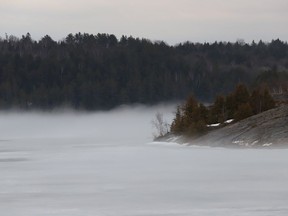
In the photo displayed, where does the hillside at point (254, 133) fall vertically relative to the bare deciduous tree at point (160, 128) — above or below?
above

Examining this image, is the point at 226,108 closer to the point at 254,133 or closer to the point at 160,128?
the point at 254,133

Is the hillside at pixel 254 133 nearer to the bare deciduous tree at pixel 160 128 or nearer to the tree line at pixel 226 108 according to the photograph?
the tree line at pixel 226 108

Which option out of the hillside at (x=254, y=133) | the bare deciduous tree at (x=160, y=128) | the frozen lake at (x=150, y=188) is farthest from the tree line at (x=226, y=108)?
the frozen lake at (x=150, y=188)

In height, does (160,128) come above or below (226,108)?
below

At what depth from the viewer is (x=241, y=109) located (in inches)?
3250

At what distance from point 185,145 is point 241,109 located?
853cm

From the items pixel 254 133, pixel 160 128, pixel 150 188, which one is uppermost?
pixel 150 188

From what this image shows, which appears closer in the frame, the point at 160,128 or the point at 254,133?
the point at 254,133

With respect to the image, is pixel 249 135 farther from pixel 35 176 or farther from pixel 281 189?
pixel 281 189

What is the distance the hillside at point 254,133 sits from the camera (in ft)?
220

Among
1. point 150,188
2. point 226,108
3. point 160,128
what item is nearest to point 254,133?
point 226,108

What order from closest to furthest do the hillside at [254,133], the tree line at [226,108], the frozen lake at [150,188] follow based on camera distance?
the frozen lake at [150,188], the hillside at [254,133], the tree line at [226,108]

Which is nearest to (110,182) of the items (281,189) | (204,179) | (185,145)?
(204,179)

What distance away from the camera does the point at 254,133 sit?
230 feet
